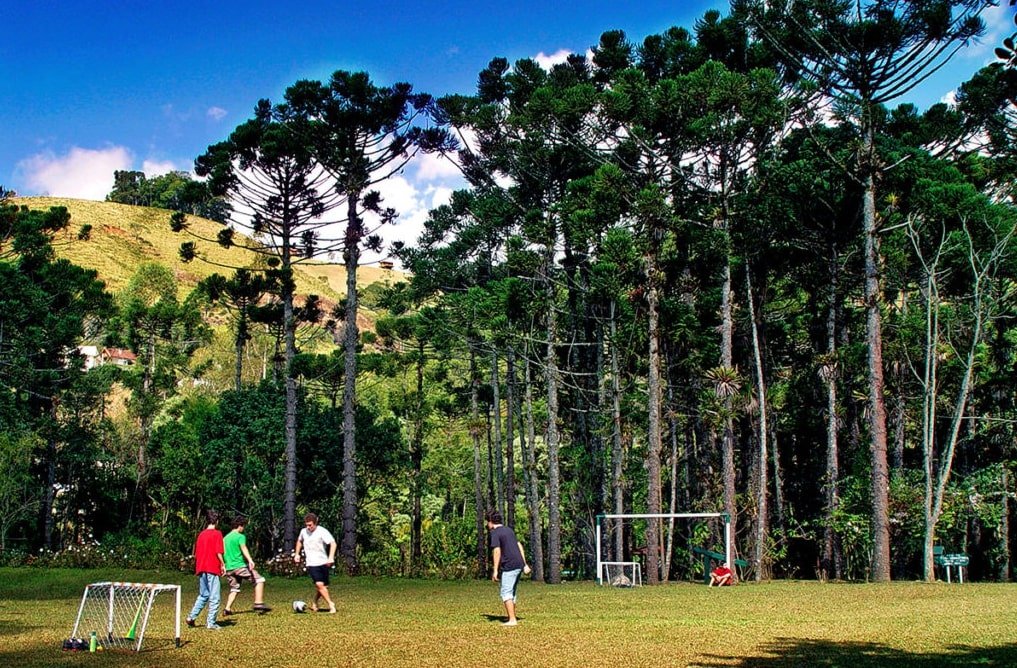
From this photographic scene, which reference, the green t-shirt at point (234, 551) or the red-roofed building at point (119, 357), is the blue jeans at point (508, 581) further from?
the red-roofed building at point (119, 357)

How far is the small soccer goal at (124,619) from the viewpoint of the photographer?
32.4ft

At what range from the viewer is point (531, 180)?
3344cm

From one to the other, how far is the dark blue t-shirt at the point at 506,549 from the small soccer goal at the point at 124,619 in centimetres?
365

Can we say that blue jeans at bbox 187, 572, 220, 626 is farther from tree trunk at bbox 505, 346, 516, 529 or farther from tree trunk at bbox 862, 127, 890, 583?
tree trunk at bbox 505, 346, 516, 529

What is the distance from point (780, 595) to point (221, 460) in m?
25.4

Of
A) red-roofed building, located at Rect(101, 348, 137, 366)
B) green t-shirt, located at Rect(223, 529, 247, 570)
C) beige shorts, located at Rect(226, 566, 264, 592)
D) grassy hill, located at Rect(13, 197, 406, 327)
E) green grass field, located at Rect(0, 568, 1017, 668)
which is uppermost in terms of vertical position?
grassy hill, located at Rect(13, 197, 406, 327)

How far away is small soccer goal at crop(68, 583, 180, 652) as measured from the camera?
9875 mm

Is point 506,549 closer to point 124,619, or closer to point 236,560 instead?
point 236,560

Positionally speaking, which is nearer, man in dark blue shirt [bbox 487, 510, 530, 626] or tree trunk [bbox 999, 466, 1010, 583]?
man in dark blue shirt [bbox 487, 510, 530, 626]

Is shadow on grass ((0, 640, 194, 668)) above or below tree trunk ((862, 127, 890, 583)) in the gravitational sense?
below

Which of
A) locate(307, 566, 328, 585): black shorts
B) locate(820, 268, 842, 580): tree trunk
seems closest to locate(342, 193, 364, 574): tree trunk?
locate(820, 268, 842, 580): tree trunk

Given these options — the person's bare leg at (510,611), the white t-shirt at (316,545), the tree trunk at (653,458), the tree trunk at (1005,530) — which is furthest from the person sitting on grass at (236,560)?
the tree trunk at (1005,530)

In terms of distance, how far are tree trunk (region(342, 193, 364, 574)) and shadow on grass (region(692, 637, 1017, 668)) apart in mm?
20341

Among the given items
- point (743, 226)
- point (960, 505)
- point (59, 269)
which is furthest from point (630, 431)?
point (59, 269)
